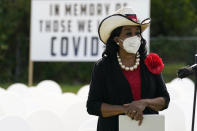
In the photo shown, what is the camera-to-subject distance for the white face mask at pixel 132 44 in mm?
3668

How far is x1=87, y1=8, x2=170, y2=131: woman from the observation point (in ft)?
12.0

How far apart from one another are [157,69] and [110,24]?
403 millimetres

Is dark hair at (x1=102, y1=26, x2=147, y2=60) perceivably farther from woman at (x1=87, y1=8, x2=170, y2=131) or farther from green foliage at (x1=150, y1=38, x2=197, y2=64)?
green foliage at (x1=150, y1=38, x2=197, y2=64)

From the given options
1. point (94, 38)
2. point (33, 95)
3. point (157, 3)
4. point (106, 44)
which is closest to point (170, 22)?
point (157, 3)

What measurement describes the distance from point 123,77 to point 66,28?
7919 millimetres

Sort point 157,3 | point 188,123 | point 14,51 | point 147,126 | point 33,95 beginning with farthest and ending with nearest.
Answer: point 157,3
point 14,51
point 33,95
point 188,123
point 147,126

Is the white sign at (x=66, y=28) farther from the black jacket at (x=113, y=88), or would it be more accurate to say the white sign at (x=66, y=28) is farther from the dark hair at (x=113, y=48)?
the black jacket at (x=113, y=88)

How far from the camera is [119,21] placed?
12.2 feet

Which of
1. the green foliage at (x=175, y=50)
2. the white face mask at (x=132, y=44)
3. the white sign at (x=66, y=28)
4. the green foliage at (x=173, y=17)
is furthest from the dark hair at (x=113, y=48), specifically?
the green foliage at (x=173, y=17)

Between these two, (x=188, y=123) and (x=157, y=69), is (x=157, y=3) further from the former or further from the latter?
(x=157, y=69)

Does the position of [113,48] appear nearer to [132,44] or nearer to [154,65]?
[132,44]

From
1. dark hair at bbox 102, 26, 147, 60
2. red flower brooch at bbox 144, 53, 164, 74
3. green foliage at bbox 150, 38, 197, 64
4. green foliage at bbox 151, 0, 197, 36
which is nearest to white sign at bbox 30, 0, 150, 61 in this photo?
green foliage at bbox 150, 38, 197, 64

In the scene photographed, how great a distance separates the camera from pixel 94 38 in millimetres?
11320

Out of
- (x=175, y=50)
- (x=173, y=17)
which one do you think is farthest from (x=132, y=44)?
(x=173, y=17)
